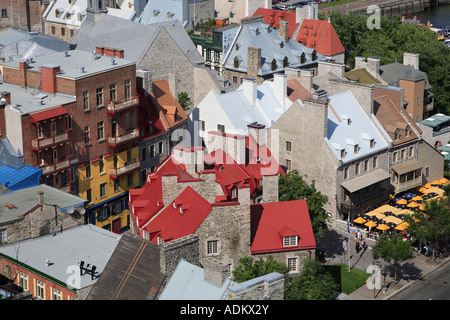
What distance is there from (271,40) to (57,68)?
42.9 metres

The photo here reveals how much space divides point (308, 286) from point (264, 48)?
5584 centimetres

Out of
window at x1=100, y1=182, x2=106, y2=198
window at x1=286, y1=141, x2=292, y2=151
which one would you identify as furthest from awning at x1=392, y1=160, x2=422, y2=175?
window at x1=100, y1=182, x2=106, y2=198

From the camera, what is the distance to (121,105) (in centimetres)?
8600

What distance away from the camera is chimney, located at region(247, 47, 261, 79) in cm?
11156

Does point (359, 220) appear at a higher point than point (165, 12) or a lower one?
lower

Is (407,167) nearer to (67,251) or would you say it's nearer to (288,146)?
(288,146)

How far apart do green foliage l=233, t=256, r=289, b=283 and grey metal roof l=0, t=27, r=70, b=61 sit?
43.8 metres

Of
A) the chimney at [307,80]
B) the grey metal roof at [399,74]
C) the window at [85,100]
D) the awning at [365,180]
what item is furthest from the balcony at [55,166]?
the grey metal roof at [399,74]

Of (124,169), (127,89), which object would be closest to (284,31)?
(127,89)

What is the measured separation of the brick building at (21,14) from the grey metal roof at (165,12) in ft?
52.0

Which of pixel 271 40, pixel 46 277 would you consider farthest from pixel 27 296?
pixel 271 40

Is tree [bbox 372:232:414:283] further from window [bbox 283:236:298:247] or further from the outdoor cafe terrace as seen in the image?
window [bbox 283:236:298:247]

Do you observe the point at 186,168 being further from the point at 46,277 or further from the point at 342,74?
the point at 342,74

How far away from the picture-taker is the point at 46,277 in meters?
62.8
